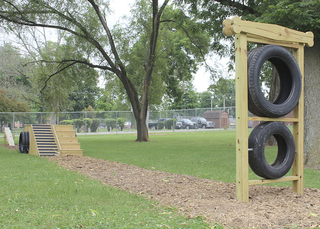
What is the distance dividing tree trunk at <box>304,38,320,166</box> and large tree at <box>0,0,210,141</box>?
6961 mm

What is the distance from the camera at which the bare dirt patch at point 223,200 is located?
12.3 ft

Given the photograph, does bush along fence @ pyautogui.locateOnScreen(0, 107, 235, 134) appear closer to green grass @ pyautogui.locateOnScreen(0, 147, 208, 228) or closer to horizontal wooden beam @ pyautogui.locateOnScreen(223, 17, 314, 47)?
green grass @ pyautogui.locateOnScreen(0, 147, 208, 228)

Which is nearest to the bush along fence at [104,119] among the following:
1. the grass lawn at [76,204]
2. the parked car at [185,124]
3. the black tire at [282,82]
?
the parked car at [185,124]

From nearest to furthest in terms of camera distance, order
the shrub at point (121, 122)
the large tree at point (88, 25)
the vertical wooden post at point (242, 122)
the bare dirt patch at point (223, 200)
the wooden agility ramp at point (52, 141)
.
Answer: the bare dirt patch at point (223, 200) < the vertical wooden post at point (242, 122) < the wooden agility ramp at point (52, 141) < the large tree at point (88, 25) < the shrub at point (121, 122)

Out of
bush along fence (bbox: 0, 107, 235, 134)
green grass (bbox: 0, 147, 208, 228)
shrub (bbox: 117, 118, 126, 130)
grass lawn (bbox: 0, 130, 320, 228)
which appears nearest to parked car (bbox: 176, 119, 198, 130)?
bush along fence (bbox: 0, 107, 235, 134)

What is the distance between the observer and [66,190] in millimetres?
5422

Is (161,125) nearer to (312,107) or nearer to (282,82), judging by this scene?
(312,107)

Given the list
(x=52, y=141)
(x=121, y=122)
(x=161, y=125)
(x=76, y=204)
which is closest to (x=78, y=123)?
(x=121, y=122)

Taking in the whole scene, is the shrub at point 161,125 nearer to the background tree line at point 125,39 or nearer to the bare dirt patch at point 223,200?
the background tree line at point 125,39

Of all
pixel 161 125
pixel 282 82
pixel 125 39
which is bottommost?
pixel 161 125

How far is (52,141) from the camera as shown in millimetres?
12102

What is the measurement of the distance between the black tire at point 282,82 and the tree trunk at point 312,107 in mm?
3558

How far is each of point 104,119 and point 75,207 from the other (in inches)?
1174

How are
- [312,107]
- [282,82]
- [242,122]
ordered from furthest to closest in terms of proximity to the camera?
[312,107], [282,82], [242,122]
